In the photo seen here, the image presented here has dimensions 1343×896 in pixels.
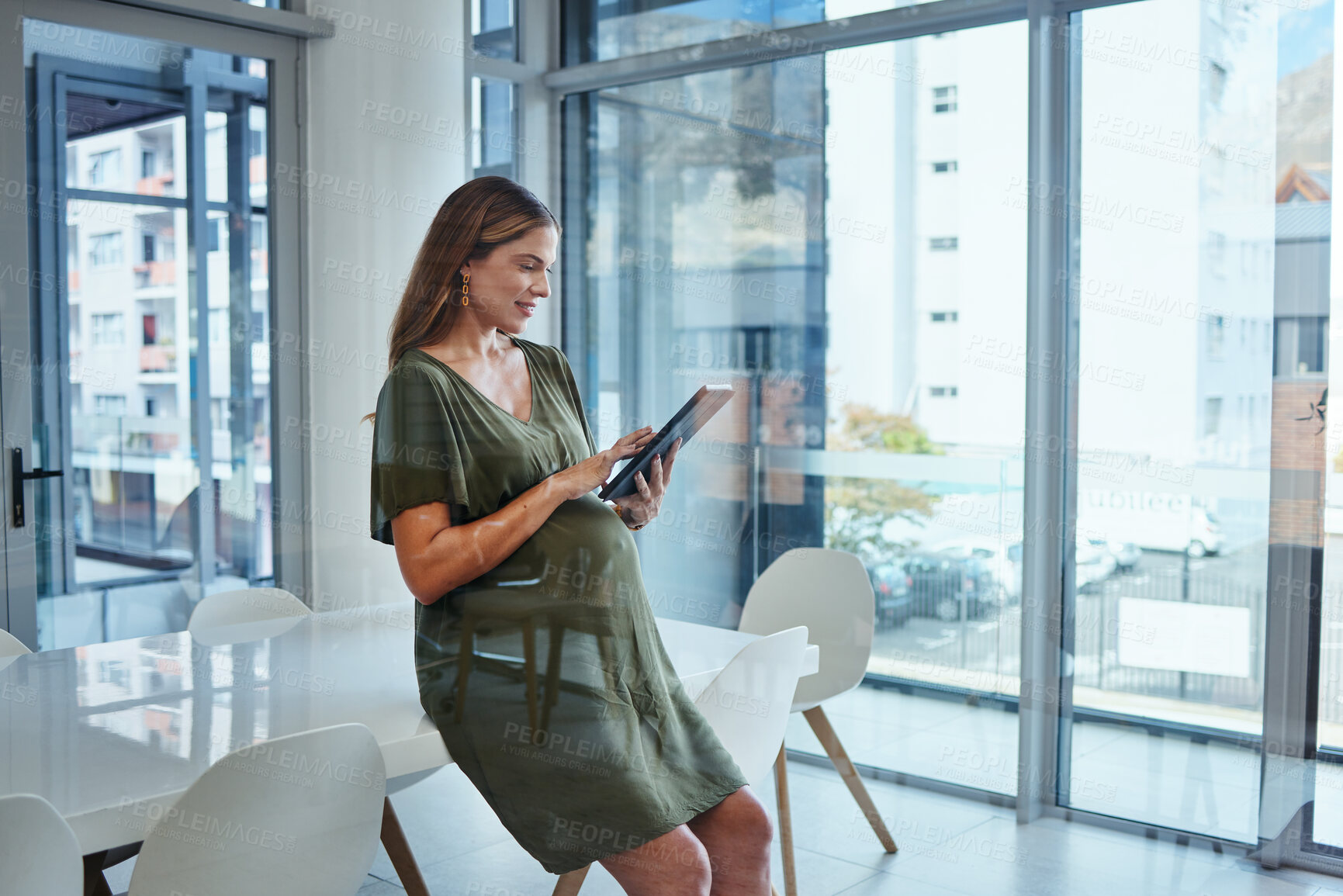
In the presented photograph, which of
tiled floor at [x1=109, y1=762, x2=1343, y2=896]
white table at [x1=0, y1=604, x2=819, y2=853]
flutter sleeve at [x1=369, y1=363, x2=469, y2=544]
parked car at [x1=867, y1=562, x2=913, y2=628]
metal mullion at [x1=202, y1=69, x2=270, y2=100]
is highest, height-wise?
metal mullion at [x1=202, y1=69, x2=270, y2=100]

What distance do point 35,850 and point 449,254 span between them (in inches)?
38.9

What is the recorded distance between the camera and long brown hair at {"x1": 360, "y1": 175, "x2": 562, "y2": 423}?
1.82 meters

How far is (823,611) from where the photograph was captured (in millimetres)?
3084

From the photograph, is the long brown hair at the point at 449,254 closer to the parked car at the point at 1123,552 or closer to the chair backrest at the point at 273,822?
the chair backrest at the point at 273,822

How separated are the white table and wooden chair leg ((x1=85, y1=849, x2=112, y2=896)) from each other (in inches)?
10.2

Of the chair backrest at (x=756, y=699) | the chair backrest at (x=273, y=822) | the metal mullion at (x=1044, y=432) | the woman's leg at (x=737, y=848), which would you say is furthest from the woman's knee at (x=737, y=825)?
the metal mullion at (x=1044, y=432)

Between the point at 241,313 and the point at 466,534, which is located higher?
the point at 241,313

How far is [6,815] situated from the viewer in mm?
1288

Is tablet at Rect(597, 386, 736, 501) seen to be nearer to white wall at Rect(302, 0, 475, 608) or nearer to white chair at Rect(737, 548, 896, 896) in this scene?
white chair at Rect(737, 548, 896, 896)

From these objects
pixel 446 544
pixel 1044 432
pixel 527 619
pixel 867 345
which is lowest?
pixel 527 619

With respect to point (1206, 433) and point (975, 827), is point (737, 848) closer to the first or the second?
point (975, 827)

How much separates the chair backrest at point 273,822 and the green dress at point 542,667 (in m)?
0.21

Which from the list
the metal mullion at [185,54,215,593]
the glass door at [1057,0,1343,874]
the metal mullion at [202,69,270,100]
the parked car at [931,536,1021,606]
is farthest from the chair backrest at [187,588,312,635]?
the glass door at [1057,0,1343,874]

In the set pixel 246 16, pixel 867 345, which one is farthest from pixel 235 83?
pixel 867 345
